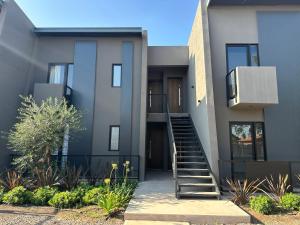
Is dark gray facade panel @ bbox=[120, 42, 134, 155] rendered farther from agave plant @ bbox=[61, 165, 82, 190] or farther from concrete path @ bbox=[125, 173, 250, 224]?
Answer: concrete path @ bbox=[125, 173, 250, 224]

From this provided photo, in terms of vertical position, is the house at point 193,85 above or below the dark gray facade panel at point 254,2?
below

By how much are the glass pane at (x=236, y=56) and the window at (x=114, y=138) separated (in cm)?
595

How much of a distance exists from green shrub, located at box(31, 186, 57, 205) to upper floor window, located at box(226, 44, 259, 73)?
27.6ft

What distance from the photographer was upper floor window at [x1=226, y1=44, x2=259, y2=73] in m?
10.6

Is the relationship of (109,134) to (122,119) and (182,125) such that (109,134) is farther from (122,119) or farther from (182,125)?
(182,125)

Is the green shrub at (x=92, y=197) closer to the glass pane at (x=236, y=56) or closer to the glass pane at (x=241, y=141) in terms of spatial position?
the glass pane at (x=241, y=141)

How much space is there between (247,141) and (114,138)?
19.9ft

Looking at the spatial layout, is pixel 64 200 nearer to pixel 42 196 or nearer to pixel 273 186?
pixel 42 196

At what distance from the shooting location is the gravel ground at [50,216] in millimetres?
5633

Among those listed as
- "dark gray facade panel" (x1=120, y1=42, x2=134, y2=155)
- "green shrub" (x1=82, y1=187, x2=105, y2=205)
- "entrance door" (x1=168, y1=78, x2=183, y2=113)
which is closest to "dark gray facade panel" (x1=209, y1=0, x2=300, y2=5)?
"dark gray facade panel" (x1=120, y1=42, x2=134, y2=155)

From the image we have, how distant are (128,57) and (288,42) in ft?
24.7

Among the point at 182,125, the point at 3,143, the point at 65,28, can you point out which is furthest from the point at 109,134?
the point at 65,28

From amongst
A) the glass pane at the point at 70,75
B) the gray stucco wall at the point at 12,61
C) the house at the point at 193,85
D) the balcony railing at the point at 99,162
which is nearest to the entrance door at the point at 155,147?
the house at the point at 193,85

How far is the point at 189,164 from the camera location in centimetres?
959
